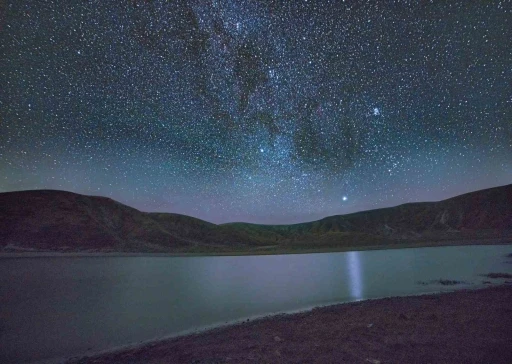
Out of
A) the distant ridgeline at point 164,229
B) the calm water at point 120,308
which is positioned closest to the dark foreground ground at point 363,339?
the calm water at point 120,308

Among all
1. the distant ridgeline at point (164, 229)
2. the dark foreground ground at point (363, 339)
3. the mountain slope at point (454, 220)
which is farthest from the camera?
the mountain slope at point (454, 220)

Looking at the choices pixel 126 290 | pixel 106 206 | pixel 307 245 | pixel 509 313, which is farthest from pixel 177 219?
pixel 509 313

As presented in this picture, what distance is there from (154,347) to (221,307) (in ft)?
30.7

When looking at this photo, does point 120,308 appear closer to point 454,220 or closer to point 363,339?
point 363,339

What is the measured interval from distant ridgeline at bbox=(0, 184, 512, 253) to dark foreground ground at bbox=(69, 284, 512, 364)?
346ft

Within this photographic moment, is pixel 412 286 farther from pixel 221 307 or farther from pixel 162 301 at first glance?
pixel 162 301

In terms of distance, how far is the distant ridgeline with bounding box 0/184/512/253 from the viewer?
348ft

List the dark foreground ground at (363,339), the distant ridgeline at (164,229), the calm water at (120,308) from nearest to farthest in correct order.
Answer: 1. the dark foreground ground at (363,339)
2. the calm water at (120,308)
3. the distant ridgeline at (164,229)

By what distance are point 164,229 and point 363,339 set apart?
14489 centimetres

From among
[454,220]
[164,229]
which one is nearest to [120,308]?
[164,229]

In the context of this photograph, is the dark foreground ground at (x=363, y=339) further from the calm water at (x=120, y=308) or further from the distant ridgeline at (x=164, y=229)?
the distant ridgeline at (x=164, y=229)

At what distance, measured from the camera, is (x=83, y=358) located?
35.6 feet

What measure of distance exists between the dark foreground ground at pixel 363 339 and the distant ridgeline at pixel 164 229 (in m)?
106

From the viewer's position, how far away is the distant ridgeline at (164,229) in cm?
10600
